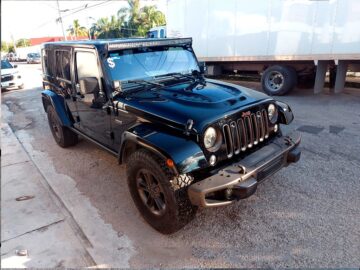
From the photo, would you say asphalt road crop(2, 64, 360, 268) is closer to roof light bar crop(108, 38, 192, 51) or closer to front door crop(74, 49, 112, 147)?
front door crop(74, 49, 112, 147)

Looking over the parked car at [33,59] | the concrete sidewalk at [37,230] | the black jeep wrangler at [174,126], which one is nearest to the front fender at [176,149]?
the black jeep wrangler at [174,126]

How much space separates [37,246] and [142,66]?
7.67 feet

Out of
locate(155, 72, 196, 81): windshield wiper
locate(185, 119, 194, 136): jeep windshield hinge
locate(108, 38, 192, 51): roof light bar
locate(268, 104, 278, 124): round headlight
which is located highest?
locate(108, 38, 192, 51): roof light bar

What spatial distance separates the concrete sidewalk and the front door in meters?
1.02

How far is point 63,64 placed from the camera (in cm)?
457

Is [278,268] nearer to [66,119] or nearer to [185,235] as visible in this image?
[185,235]

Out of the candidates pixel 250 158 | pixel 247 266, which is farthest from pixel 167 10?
pixel 247 266

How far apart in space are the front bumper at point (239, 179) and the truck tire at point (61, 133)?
11.5 feet

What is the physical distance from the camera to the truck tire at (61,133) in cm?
518

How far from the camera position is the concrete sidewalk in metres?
2.67

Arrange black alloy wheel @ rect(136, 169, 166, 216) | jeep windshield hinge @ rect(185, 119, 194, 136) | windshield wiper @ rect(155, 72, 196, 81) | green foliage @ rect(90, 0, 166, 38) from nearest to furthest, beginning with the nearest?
1. jeep windshield hinge @ rect(185, 119, 194, 136)
2. black alloy wheel @ rect(136, 169, 166, 216)
3. windshield wiper @ rect(155, 72, 196, 81)
4. green foliage @ rect(90, 0, 166, 38)

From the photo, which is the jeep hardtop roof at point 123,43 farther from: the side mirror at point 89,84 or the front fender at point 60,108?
the front fender at point 60,108

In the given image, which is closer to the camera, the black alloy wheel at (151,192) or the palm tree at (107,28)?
the black alloy wheel at (151,192)

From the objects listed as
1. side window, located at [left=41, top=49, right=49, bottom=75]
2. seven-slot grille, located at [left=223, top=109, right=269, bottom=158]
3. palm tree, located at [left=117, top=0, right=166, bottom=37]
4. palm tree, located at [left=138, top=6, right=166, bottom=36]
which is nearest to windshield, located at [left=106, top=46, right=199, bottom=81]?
seven-slot grille, located at [left=223, top=109, right=269, bottom=158]
